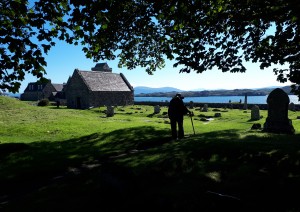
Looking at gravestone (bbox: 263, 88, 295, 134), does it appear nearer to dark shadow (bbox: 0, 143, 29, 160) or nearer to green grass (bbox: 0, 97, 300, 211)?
green grass (bbox: 0, 97, 300, 211)

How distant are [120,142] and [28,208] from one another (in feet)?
27.9

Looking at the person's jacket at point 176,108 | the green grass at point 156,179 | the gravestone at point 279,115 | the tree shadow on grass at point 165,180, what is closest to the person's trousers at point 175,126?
the person's jacket at point 176,108

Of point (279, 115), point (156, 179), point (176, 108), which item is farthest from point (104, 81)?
point (156, 179)

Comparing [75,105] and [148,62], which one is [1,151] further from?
[75,105]

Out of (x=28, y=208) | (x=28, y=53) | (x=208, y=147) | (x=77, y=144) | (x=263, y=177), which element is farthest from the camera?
(x=77, y=144)

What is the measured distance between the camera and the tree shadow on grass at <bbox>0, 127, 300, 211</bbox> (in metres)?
5.95

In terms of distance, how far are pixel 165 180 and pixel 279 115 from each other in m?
13.1

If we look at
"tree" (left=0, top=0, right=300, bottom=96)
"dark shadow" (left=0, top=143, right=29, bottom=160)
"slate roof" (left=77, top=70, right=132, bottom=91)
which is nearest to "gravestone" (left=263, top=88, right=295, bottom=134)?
"tree" (left=0, top=0, right=300, bottom=96)

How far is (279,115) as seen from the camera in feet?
58.0

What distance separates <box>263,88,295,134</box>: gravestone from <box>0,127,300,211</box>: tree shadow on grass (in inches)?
308

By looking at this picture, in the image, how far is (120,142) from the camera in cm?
1491

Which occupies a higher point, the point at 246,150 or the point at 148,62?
the point at 148,62

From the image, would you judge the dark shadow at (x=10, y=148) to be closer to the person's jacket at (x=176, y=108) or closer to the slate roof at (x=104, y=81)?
the person's jacket at (x=176, y=108)

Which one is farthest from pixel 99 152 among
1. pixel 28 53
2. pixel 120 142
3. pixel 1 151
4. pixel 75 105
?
pixel 75 105
